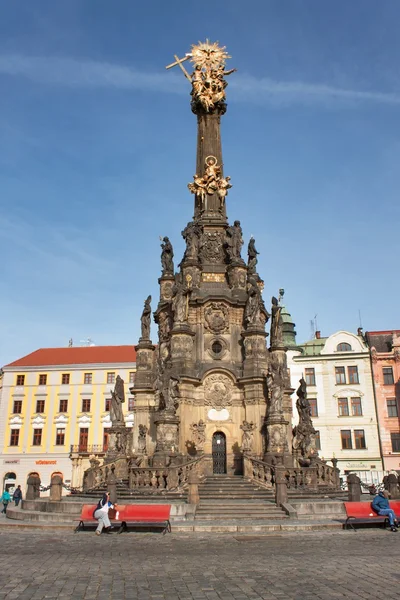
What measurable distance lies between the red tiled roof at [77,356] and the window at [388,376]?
24219 mm

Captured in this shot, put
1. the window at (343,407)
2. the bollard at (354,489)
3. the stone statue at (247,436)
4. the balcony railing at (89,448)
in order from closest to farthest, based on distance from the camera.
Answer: the bollard at (354,489) < the stone statue at (247,436) < the window at (343,407) < the balcony railing at (89,448)

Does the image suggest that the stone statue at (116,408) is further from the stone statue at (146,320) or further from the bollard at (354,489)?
the bollard at (354,489)

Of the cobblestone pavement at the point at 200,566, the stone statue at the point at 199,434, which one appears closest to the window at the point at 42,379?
the stone statue at the point at 199,434

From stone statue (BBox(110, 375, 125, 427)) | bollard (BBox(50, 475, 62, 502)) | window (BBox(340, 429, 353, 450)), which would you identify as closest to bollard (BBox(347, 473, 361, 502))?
bollard (BBox(50, 475, 62, 502))

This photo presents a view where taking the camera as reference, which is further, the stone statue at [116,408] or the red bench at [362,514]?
the stone statue at [116,408]

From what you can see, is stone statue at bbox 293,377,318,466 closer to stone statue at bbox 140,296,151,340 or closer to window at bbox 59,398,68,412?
stone statue at bbox 140,296,151,340

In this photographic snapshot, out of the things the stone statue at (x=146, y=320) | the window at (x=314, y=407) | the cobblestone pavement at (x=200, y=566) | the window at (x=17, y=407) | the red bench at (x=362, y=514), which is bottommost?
the cobblestone pavement at (x=200, y=566)

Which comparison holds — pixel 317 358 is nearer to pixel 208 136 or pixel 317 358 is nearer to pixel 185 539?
pixel 208 136

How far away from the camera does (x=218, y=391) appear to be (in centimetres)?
2544

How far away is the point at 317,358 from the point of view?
150ft

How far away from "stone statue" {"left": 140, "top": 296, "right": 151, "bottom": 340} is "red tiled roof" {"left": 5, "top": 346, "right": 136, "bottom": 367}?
935 inches

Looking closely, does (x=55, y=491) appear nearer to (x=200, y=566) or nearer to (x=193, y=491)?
(x=193, y=491)

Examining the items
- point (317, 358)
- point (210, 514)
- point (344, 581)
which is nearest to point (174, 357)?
point (210, 514)

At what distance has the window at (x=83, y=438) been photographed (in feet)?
163
